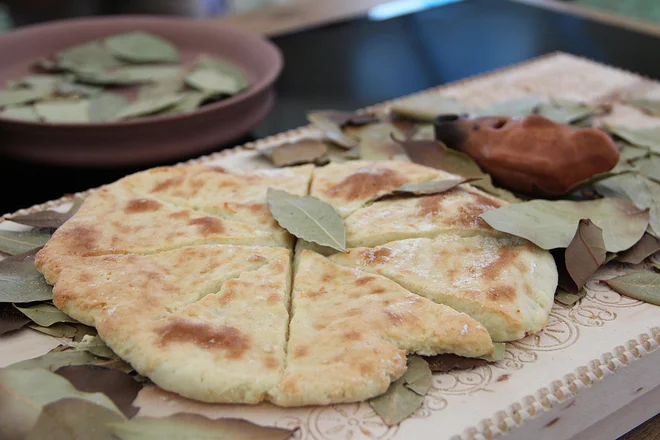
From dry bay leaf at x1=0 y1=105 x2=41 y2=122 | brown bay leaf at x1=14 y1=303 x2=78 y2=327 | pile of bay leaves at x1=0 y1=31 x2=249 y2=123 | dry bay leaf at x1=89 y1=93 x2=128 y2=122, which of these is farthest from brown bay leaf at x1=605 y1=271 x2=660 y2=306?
dry bay leaf at x1=0 y1=105 x2=41 y2=122

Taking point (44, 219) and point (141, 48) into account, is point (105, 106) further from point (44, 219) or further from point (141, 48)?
point (44, 219)

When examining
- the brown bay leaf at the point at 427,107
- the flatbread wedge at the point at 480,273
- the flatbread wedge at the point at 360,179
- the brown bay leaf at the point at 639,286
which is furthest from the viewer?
the brown bay leaf at the point at 427,107

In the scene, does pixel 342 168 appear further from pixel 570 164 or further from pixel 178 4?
pixel 178 4

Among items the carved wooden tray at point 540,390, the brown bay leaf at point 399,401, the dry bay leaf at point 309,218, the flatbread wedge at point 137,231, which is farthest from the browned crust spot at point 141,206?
the brown bay leaf at point 399,401

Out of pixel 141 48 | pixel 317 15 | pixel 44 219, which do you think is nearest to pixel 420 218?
pixel 44 219

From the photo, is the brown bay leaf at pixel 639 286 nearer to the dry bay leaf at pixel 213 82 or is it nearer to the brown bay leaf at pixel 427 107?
the brown bay leaf at pixel 427 107
